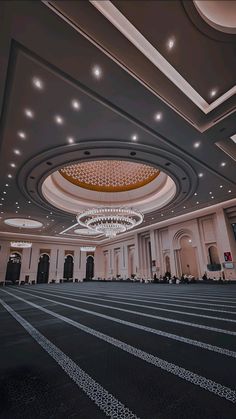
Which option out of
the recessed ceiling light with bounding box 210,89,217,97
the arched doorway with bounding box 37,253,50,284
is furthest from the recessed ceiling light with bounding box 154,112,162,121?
the arched doorway with bounding box 37,253,50,284

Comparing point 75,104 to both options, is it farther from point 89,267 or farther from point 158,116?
point 89,267

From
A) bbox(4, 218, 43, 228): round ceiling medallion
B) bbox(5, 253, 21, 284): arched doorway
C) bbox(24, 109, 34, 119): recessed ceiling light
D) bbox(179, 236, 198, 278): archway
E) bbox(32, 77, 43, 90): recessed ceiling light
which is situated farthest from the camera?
bbox(5, 253, 21, 284): arched doorway

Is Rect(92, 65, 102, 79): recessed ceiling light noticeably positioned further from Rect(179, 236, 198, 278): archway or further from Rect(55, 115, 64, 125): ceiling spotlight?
Rect(179, 236, 198, 278): archway

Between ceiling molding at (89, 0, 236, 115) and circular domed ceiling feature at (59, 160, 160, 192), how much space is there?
228 inches

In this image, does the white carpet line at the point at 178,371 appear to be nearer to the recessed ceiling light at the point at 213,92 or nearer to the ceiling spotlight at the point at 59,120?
the ceiling spotlight at the point at 59,120

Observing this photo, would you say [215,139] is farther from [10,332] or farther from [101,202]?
[101,202]

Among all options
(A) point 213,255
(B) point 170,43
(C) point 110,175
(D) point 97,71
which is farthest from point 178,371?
(A) point 213,255

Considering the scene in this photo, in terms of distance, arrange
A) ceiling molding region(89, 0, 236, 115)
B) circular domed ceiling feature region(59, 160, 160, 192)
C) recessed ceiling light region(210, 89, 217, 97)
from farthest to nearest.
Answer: circular domed ceiling feature region(59, 160, 160, 192) < recessed ceiling light region(210, 89, 217, 97) < ceiling molding region(89, 0, 236, 115)

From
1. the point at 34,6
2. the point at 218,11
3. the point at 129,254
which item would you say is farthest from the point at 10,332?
the point at 129,254

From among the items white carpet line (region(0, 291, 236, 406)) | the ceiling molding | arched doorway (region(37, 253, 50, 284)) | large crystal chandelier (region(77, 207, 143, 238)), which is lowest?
white carpet line (region(0, 291, 236, 406))

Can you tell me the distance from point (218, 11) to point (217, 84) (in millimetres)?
1396

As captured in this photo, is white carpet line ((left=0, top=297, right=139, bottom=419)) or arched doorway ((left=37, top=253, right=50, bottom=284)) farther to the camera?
arched doorway ((left=37, top=253, right=50, bottom=284))

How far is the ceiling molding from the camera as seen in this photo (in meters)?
3.31

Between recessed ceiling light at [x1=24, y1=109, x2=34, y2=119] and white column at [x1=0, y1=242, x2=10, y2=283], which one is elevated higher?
recessed ceiling light at [x1=24, y1=109, x2=34, y2=119]
